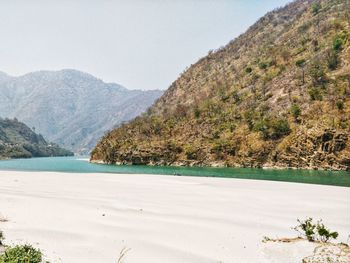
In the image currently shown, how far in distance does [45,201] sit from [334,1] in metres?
167

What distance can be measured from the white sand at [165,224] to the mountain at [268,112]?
62390mm

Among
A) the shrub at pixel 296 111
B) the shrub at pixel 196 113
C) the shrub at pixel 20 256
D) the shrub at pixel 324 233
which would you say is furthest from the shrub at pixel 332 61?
the shrub at pixel 20 256

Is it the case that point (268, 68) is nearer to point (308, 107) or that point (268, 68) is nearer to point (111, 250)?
point (308, 107)

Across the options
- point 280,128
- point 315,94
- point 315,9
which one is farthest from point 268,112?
point 315,9

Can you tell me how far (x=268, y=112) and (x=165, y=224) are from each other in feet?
315

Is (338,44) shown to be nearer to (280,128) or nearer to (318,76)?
(318,76)

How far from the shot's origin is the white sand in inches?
566

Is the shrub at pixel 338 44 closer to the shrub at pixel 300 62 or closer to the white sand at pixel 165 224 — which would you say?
the shrub at pixel 300 62

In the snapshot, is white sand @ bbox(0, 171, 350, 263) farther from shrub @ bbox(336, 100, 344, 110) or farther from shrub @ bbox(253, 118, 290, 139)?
shrub @ bbox(253, 118, 290, 139)

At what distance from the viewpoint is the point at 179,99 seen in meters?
169

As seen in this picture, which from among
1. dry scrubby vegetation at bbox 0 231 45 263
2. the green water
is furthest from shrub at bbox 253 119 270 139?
dry scrubby vegetation at bbox 0 231 45 263

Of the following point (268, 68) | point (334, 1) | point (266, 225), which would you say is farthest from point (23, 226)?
point (334, 1)

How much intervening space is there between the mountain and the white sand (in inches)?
2456

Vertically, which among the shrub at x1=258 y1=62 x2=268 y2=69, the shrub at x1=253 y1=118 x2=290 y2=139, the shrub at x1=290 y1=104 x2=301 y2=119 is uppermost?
the shrub at x1=258 y1=62 x2=268 y2=69
